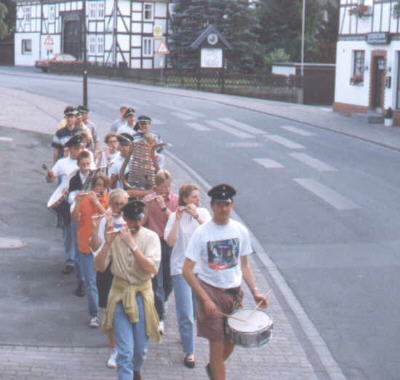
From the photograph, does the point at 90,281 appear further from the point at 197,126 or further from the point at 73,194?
the point at 197,126

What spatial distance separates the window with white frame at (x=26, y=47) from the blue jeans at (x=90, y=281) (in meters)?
68.4

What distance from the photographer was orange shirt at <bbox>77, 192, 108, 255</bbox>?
8.76 meters

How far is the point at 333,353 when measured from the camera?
8.37 meters

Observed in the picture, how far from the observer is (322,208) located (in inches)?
618

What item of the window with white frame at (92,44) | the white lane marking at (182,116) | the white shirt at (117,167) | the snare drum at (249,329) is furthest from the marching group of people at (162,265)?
the window with white frame at (92,44)

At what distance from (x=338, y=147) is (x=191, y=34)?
35.3 metres

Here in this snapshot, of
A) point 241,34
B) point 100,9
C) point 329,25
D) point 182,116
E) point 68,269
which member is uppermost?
point 100,9

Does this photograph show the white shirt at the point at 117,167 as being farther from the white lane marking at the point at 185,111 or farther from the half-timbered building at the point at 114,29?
the half-timbered building at the point at 114,29

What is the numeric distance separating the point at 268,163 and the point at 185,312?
13.7 meters

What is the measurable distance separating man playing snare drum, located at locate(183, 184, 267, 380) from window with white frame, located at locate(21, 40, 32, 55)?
7058cm

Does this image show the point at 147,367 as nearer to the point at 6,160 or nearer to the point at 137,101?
the point at 6,160

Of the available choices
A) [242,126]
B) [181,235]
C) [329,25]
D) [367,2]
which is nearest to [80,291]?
[181,235]

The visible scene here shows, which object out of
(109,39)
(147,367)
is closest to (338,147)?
(147,367)

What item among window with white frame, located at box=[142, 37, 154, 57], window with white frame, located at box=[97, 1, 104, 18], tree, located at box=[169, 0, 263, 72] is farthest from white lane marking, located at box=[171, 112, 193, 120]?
window with white frame, located at box=[97, 1, 104, 18]
